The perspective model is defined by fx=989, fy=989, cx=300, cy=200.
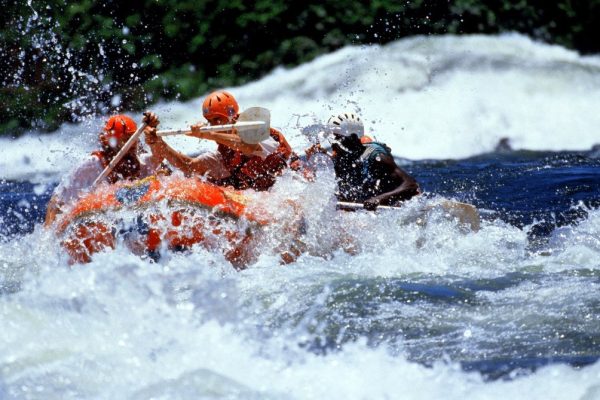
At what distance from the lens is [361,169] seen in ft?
22.5

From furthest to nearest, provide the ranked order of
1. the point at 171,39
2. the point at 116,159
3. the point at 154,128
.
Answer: the point at 171,39
the point at 116,159
the point at 154,128

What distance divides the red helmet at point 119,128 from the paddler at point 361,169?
4.39 feet

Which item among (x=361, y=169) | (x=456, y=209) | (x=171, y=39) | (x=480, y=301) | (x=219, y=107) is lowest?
(x=480, y=301)

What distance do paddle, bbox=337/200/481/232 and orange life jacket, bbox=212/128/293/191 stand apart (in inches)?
20.5

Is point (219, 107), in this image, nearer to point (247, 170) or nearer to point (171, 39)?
point (247, 170)

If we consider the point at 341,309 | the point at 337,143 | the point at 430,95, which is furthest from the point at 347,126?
the point at 430,95

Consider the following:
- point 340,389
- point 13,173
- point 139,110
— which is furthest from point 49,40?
point 340,389

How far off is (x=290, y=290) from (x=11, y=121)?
346 inches

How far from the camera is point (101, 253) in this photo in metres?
5.96

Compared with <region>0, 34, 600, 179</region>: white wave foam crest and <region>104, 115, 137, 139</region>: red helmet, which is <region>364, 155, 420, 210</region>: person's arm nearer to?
<region>104, 115, 137, 139</region>: red helmet

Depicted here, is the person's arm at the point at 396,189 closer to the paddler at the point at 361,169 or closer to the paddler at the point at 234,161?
the paddler at the point at 361,169

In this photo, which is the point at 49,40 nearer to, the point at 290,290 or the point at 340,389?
the point at 290,290

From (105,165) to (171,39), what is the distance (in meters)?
7.09

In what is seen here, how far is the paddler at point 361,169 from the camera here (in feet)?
22.3
